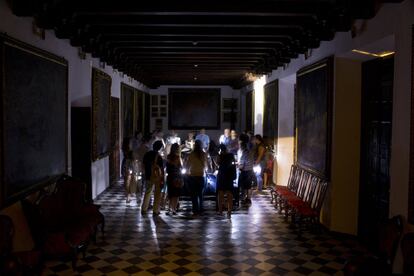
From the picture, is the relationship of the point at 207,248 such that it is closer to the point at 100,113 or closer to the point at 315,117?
the point at 315,117

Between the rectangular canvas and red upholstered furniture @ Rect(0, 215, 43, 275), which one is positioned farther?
the rectangular canvas

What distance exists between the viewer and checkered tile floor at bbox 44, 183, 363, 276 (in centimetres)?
634

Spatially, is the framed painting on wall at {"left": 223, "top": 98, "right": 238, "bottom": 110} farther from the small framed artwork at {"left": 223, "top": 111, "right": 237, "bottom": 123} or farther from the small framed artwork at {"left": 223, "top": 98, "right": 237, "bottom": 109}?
the small framed artwork at {"left": 223, "top": 111, "right": 237, "bottom": 123}

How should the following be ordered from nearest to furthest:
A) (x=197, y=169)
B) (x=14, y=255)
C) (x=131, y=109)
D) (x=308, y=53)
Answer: (x=14, y=255)
(x=197, y=169)
(x=308, y=53)
(x=131, y=109)

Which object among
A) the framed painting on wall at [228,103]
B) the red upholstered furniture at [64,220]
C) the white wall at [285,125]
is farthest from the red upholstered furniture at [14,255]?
the framed painting on wall at [228,103]

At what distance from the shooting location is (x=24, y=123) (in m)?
6.28

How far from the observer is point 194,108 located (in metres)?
24.0

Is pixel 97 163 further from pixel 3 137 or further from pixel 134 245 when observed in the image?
pixel 3 137

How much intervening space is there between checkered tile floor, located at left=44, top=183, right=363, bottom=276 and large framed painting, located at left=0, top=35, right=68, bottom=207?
4.60 ft

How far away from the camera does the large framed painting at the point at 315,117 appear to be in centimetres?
819

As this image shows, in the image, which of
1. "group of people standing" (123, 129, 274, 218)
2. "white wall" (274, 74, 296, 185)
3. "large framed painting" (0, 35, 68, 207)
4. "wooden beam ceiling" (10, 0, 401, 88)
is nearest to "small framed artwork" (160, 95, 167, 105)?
"wooden beam ceiling" (10, 0, 401, 88)

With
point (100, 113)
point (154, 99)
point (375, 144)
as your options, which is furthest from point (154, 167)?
point (154, 99)

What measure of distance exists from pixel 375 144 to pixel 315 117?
1.99 meters

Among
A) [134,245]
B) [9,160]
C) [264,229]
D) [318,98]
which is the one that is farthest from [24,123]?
[318,98]
